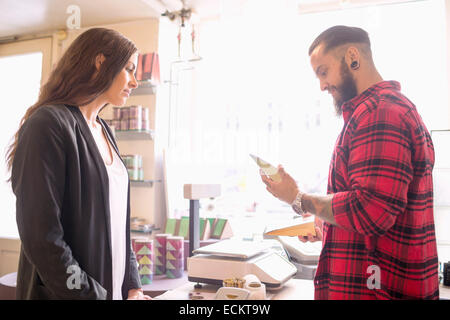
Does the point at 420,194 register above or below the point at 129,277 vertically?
above

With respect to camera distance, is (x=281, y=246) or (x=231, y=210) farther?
(x=231, y=210)

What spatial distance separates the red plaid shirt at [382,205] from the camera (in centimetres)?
89

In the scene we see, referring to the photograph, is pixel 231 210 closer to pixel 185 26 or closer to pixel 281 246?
pixel 281 246

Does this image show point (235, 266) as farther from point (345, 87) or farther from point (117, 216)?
point (345, 87)

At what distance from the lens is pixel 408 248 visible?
0.94 metres

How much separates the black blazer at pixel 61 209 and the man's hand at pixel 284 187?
48 centimetres

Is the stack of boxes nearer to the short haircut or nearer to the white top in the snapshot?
the white top

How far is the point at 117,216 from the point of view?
3.57 feet

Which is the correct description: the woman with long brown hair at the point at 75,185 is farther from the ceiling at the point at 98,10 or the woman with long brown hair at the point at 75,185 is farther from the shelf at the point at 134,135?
the ceiling at the point at 98,10

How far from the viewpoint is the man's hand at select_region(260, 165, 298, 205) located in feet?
3.40

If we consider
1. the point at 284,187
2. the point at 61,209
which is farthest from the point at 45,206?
the point at 284,187

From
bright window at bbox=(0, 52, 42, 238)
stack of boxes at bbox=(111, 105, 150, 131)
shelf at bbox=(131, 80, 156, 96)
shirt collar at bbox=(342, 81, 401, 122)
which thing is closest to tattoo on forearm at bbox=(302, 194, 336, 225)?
shirt collar at bbox=(342, 81, 401, 122)
